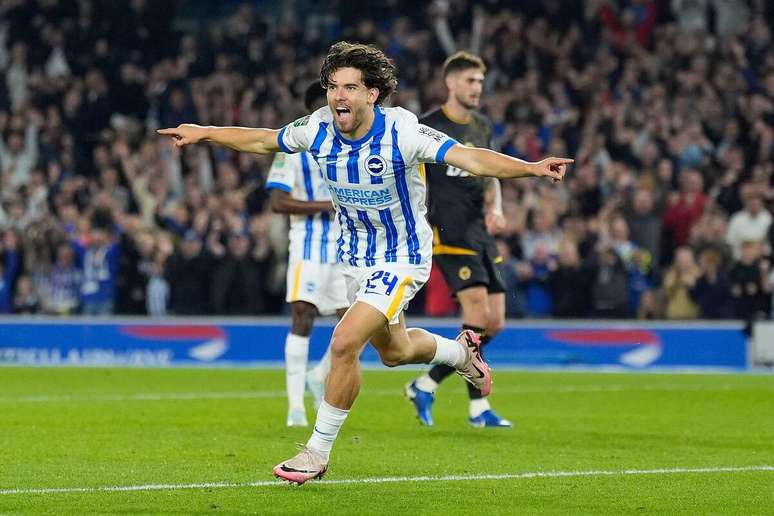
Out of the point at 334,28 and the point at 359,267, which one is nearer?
the point at 359,267

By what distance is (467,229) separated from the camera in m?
12.0

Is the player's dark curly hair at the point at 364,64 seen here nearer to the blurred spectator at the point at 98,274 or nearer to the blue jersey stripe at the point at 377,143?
the blue jersey stripe at the point at 377,143

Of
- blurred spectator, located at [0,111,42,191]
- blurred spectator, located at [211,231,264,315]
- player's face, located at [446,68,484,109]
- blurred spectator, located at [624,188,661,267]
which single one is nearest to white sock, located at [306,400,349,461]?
player's face, located at [446,68,484,109]

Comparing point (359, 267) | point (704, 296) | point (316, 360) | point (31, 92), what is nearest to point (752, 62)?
point (704, 296)

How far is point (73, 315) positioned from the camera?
71.3ft

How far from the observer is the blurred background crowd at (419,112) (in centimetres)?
2016

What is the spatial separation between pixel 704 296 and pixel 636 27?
20.8ft

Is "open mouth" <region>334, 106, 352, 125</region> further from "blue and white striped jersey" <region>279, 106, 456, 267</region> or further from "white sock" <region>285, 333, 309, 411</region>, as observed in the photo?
"white sock" <region>285, 333, 309, 411</region>

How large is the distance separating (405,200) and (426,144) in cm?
40

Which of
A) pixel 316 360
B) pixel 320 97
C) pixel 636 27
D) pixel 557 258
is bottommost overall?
pixel 316 360

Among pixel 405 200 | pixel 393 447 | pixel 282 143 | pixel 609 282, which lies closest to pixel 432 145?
pixel 405 200

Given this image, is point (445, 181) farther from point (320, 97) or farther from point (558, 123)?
point (558, 123)

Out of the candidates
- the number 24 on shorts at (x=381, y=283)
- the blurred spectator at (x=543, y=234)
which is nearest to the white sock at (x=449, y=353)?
the number 24 on shorts at (x=381, y=283)

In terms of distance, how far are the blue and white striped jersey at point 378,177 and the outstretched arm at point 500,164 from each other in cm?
12
